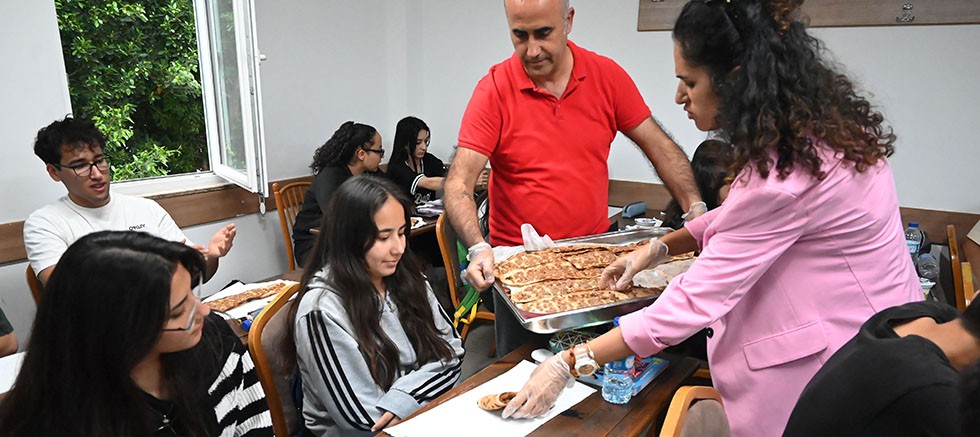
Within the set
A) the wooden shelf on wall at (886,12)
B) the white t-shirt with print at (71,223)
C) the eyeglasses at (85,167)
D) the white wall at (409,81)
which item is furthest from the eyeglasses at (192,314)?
the wooden shelf on wall at (886,12)

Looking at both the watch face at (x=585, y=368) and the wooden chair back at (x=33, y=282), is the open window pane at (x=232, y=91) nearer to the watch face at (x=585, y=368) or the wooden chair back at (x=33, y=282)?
the wooden chair back at (x=33, y=282)

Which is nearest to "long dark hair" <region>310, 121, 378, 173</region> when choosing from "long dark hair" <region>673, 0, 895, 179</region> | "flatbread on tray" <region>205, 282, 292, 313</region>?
"flatbread on tray" <region>205, 282, 292, 313</region>

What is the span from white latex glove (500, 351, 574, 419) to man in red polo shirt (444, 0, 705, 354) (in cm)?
59

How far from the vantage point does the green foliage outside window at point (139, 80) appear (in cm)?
282

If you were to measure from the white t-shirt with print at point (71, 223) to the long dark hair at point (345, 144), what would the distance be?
1189mm

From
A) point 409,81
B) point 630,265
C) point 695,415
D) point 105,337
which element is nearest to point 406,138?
point 409,81

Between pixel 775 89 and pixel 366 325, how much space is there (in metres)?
1.06

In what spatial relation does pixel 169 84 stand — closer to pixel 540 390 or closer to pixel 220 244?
pixel 220 244

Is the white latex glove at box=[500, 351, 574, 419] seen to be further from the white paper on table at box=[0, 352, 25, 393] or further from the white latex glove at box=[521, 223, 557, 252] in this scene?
the white paper on table at box=[0, 352, 25, 393]

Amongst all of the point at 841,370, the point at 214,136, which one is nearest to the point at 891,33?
the point at 841,370

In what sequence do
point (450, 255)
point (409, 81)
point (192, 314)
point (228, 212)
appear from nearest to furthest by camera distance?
point (192, 314), point (450, 255), point (228, 212), point (409, 81)

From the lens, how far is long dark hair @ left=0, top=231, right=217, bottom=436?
35.1 inches

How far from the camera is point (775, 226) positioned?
38.7 inches

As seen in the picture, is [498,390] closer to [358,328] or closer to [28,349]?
[358,328]
